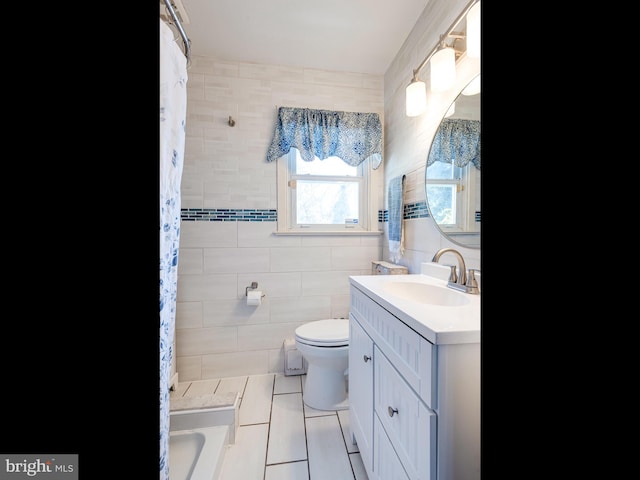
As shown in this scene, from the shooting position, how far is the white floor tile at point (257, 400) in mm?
1571

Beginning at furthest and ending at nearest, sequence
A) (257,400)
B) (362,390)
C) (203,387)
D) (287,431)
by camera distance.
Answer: (203,387), (257,400), (287,431), (362,390)

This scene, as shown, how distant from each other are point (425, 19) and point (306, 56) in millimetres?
840

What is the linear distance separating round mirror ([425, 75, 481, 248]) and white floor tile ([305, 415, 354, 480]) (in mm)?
1228

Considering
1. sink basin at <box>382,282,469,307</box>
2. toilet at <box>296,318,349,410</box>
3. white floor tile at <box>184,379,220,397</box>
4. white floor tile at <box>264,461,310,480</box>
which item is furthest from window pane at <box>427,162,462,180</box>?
white floor tile at <box>184,379,220,397</box>

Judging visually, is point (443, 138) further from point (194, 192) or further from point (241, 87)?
point (194, 192)

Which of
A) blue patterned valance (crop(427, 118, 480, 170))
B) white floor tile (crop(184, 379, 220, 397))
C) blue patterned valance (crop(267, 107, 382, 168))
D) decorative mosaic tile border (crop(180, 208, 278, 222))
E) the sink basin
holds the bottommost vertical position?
white floor tile (crop(184, 379, 220, 397))

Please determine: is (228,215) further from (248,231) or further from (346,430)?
(346,430)

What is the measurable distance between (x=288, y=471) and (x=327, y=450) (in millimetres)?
222

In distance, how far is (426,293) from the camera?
49.1 inches

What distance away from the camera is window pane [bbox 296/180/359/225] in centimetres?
212

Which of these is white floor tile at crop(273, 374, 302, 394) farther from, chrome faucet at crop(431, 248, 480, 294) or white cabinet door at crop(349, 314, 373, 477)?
chrome faucet at crop(431, 248, 480, 294)

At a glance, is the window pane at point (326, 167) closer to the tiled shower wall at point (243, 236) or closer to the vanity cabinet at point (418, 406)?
the tiled shower wall at point (243, 236)

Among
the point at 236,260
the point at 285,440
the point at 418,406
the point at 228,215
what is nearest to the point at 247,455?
the point at 285,440
